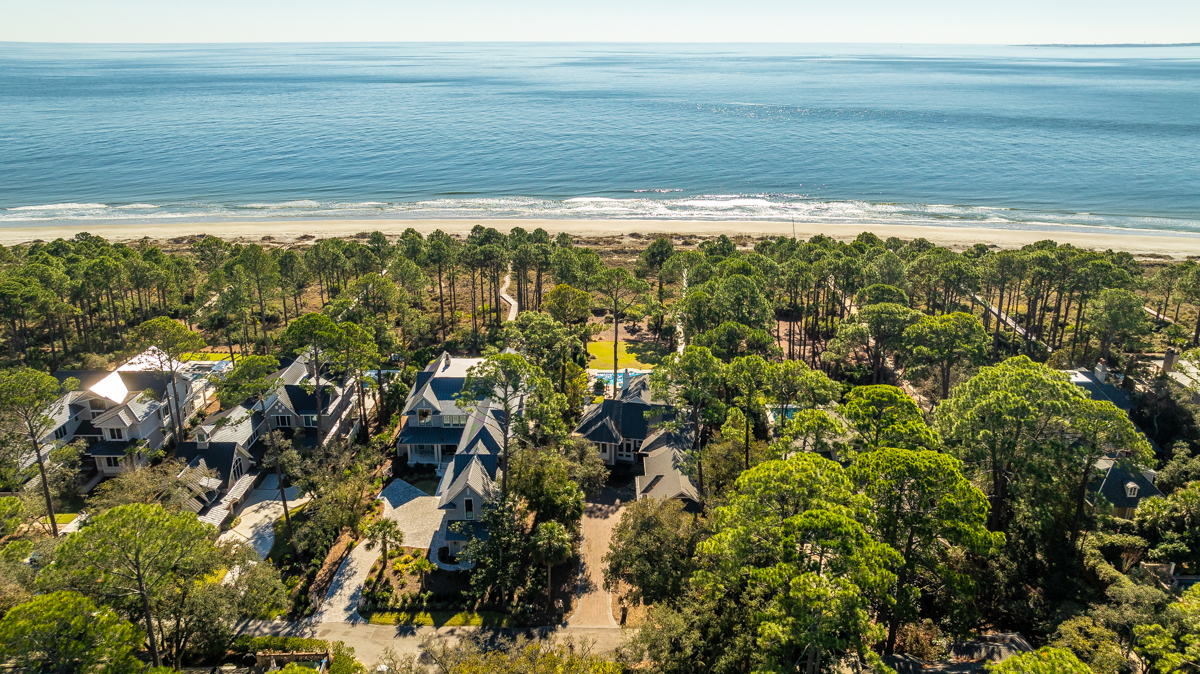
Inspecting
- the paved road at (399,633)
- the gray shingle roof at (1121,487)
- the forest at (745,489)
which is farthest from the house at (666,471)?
the gray shingle roof at (1121,487)

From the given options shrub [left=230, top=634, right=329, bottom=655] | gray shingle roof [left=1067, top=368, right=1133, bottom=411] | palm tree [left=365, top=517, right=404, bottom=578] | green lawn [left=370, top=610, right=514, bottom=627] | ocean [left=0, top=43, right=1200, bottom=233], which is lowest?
green lawn [left=370, top=610, right=514, bottom=627]

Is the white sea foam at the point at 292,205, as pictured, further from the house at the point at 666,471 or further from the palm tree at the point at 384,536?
the house at the point at 666,471

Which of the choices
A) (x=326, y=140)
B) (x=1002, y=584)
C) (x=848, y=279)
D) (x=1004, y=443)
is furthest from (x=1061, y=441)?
(x=326, y=140)

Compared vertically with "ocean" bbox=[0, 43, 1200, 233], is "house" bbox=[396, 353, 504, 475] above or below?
below

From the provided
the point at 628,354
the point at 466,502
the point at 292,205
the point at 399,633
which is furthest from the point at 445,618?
the point at 292,205

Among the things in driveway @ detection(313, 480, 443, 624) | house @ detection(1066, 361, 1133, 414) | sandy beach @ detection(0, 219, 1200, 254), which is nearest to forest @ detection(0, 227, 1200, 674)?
house @ detection(1066, 361, 1133, 414)

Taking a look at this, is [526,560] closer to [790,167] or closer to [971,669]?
[971,669]

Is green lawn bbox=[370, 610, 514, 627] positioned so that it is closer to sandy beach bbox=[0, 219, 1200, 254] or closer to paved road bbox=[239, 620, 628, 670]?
paved road bbox=[239, 620, 628, 670]
